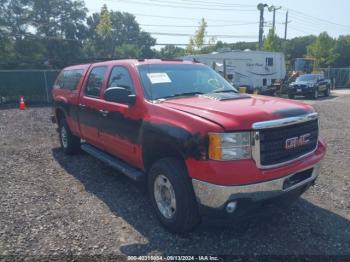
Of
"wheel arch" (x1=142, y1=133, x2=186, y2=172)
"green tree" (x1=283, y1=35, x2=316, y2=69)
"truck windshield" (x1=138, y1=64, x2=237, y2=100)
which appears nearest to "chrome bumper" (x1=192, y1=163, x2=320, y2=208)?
"wheel arch" (x1=142, y1=133, x2=186, y2=172)

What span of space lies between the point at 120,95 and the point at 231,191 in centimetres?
193

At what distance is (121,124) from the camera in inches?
181

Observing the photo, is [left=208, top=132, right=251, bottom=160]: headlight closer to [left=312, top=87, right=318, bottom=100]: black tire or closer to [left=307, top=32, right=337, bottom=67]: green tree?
[left=312, top=87, right=318, bottom=100]: black tire

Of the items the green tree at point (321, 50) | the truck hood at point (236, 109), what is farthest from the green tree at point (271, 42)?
the truck hood at point (236, 109)

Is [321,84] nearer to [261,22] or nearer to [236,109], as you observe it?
[261,22]

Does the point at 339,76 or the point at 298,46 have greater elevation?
the point at 298,46

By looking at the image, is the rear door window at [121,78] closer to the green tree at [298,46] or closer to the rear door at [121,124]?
the rear door at [121,124]

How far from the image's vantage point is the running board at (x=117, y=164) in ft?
14.1

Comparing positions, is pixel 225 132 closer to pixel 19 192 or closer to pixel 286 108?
pixel 286 108

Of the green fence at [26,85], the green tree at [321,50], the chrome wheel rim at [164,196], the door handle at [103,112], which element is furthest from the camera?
the green tree at [321,50]

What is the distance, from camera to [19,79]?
779 inches

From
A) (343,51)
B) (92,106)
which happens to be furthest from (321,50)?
(92,106)

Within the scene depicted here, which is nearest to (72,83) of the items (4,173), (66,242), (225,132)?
(4,173)

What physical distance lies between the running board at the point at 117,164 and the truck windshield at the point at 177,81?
103 cm
